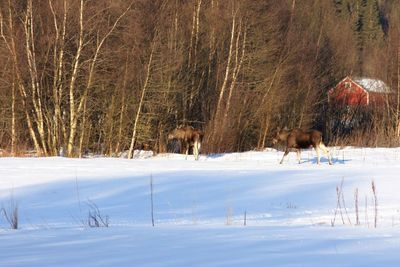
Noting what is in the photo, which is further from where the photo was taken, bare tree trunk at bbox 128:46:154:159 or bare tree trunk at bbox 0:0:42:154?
bare tree trunk at bbox 128:46:154:159

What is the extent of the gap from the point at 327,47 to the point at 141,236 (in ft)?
120

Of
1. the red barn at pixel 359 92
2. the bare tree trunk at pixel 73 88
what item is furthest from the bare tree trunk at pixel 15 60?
the red barn at pixel 359 92

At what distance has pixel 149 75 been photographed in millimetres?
26359

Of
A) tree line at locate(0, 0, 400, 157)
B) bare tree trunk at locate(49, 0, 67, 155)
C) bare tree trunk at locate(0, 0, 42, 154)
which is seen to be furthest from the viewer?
tree line at locate(0, 0, 400, 157)

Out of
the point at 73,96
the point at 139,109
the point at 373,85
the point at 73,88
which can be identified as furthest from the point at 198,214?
the point at 373,85

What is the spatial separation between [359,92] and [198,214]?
112 ft

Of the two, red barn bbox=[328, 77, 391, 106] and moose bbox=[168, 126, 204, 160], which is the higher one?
red barn bbox=[328, 77, 391, 106]

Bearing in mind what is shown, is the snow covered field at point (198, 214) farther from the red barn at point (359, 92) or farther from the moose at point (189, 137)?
the red barn at point (359, 92)

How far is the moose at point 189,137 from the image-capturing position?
24359 millimetres

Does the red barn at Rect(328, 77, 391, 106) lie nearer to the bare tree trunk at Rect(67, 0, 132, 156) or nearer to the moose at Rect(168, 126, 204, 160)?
the moose at Rect(168, 126, 204, 160)

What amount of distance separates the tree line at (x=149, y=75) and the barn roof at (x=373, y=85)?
1.04m

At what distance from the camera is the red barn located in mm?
39094

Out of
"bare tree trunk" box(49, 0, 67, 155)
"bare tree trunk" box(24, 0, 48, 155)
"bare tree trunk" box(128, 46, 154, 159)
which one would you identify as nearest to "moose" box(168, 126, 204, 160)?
"bare tree trunk" box(128, 46, 154, 159)

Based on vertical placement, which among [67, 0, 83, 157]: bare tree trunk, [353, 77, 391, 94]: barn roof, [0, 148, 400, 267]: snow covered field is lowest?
[0, 148, 400, 267]: snow covered field
